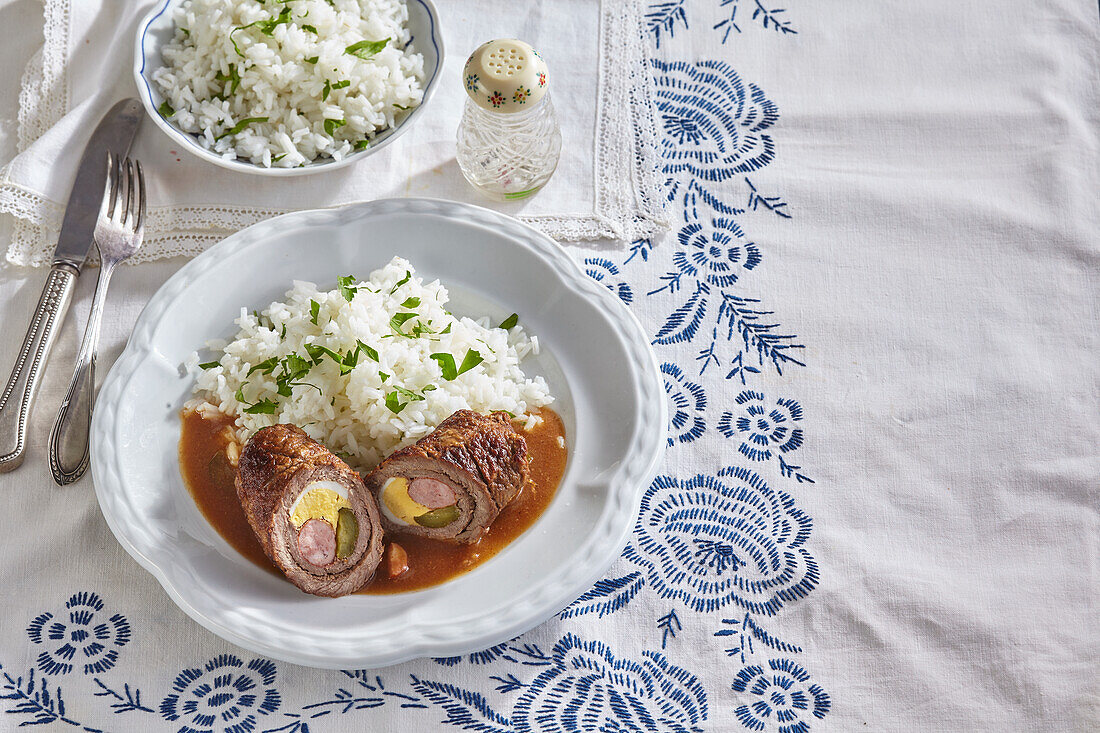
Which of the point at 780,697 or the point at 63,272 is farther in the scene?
the point at 63,272

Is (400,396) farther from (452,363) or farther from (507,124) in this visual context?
(507,124)

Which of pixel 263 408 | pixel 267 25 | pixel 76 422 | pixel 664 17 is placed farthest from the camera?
pixel 664 17

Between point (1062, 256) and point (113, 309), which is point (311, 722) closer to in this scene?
point (113, 309)

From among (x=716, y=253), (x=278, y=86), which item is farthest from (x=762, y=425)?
(x=278, y=86)

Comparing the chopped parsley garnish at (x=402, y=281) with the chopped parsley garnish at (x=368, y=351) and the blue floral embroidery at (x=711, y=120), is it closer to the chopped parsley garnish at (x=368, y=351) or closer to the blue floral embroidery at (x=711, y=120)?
the chopped parsley garnish at (x=368, y=351)

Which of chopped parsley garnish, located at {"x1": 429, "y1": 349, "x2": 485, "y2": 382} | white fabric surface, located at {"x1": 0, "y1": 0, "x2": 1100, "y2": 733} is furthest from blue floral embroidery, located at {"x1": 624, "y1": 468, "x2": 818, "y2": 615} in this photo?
chopped parsley garnish, located at {"x1": 429, "y1": 349, "x2": 485, "y2": 382}

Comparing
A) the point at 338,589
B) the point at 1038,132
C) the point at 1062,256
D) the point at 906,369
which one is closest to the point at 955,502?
the point at 906,369

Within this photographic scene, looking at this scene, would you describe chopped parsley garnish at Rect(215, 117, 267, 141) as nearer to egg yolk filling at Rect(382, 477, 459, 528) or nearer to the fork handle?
the fork handle

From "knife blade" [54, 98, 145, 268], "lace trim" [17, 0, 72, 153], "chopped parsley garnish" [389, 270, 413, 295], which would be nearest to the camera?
"chopped parsley garnish" [389, 270, 413, 295]
